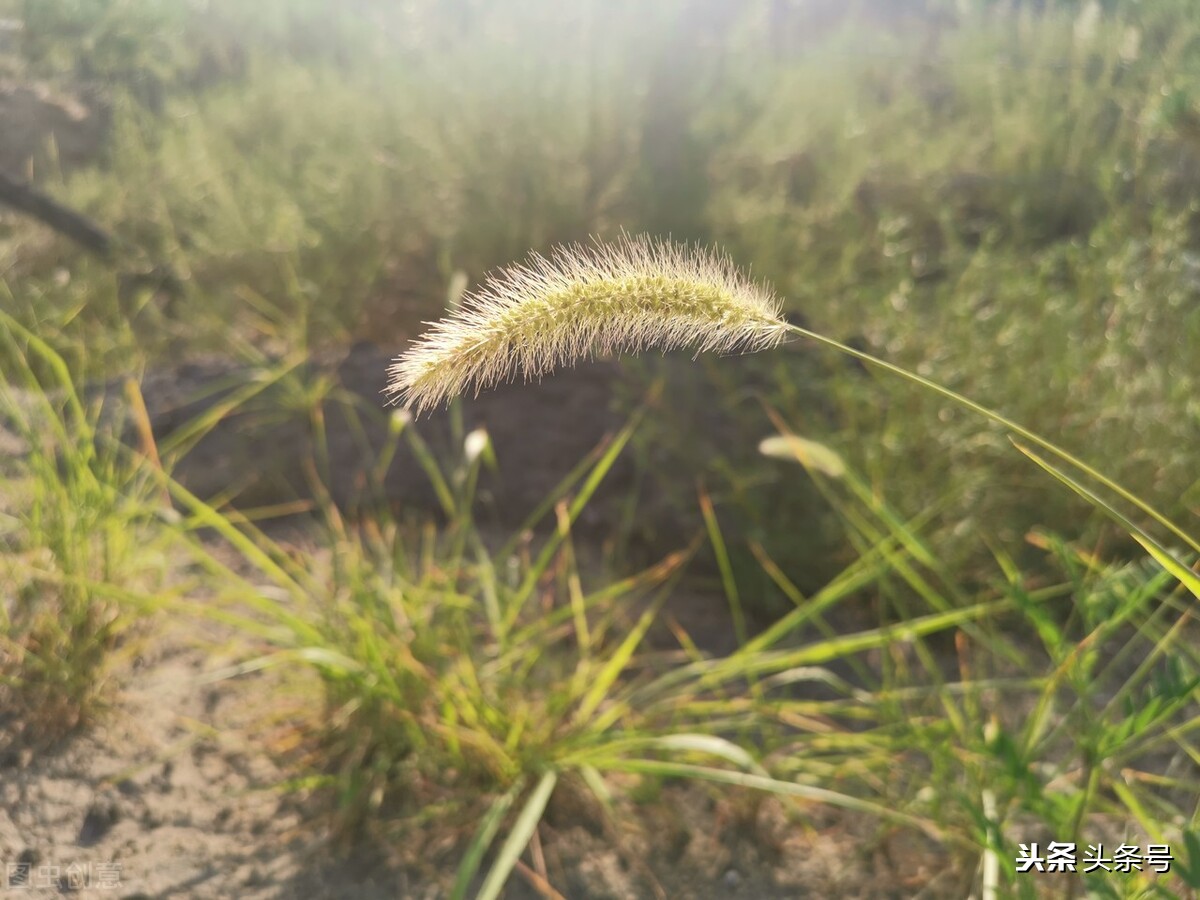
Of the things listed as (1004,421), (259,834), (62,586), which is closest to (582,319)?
(1004,421)

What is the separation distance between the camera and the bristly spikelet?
0.88 metres

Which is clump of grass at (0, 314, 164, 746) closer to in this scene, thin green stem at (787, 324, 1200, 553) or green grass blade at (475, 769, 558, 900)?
green grass blade at (475, 769, 558, 900)

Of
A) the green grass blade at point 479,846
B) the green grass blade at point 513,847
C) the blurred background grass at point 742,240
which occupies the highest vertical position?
the blurred background grass at point 742,240

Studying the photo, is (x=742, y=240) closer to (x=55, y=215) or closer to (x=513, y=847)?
(x=55, y=215)

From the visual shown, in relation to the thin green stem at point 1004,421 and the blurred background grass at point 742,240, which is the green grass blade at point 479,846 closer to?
the blurred background grass at point 742,240

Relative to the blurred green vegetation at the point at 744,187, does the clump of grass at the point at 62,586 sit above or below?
below

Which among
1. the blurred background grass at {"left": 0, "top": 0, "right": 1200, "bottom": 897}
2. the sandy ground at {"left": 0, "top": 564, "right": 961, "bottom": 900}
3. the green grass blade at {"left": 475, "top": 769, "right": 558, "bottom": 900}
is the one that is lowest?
the sandy ground at {"left": 0, "top": 564, "right": 961, "bottom": 900}

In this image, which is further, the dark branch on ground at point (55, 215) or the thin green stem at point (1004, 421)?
the dark branch on ground at point (55, 215)

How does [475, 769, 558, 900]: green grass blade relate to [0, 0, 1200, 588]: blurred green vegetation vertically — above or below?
below

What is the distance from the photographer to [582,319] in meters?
0.89

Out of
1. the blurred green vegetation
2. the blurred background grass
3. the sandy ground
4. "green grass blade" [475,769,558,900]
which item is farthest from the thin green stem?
the blurred green vegetation

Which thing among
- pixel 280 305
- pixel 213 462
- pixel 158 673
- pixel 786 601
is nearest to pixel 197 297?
pixel 280 305

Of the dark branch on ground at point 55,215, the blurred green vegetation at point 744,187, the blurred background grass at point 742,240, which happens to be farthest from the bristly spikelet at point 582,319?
the dark branch on ground at point 55,215

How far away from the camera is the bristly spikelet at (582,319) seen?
88cm
